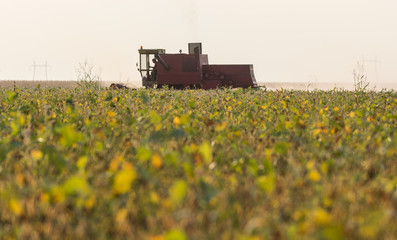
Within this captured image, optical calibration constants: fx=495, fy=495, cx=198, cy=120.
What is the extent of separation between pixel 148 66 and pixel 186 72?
6.06 ft

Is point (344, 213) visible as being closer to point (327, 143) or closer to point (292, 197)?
point (292, 197)

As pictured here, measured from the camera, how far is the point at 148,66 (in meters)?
23.2

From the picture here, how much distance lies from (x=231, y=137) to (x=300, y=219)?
240 cm

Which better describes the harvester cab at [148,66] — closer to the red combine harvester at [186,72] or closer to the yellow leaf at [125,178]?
the red combine harvester at [186,72]

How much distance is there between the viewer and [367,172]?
147 inches

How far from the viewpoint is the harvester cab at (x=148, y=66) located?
22922 millimetres

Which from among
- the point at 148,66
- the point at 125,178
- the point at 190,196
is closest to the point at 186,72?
the point at 148,66

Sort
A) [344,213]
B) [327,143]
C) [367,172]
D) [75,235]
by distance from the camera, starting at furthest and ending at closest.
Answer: [327,143] < [367,172] < [344,213] < [75,235]

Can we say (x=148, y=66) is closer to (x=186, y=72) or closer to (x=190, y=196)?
(x=186, y=72)

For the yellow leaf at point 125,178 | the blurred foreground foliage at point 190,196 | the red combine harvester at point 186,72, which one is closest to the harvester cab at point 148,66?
the red combine harvester at point 186,72

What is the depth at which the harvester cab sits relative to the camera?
22922 millimetres

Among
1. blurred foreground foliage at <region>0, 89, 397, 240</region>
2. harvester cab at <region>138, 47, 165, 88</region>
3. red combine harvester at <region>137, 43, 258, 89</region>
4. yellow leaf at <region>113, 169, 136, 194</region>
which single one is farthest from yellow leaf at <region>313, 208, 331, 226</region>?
harvester cab at <region>138, 47, 165, 88</region>

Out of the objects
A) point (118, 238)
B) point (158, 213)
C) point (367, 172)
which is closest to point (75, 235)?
point (118, 238)

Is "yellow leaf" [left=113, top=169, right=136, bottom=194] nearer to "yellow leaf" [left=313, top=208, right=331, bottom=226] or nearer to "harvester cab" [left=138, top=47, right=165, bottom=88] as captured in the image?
"yellow leaf" [left=313, top=208, right=331, bottom=226]
